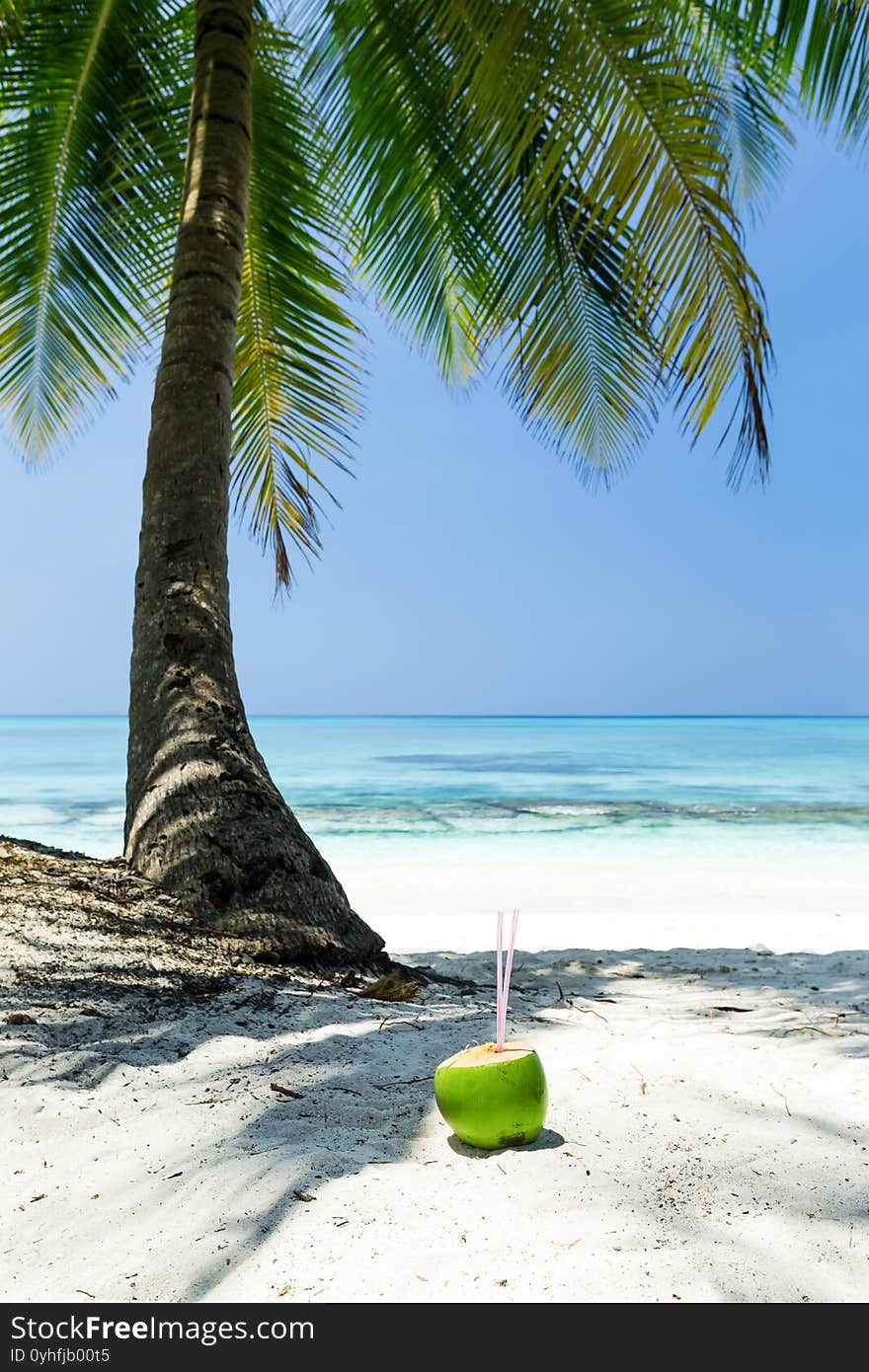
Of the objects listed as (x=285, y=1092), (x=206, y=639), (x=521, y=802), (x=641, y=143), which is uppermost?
(x=641, y=143)

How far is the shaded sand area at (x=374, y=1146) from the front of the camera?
1349 millimetres

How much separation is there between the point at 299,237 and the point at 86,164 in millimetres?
1386

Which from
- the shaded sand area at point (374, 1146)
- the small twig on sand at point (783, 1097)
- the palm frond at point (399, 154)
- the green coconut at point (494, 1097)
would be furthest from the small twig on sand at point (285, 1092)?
the palm frond at point (399, 154)

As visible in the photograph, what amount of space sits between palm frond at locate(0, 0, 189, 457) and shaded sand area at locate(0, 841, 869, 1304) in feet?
14.7

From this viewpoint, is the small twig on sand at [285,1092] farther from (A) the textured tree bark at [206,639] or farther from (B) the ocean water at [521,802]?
(B) the ocean water at [521,802]

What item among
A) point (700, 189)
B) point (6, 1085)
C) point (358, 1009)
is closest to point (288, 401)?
point (700, 189)

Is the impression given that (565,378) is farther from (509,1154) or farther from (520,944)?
(509,1154)

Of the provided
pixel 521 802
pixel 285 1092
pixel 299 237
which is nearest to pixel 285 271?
pixel 299 237

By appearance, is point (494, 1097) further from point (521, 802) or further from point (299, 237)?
point (521, 802)

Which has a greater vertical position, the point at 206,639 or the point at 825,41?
the point at 825,41

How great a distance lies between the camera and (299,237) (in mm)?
5844

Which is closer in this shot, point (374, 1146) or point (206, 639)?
point (374, 1146)

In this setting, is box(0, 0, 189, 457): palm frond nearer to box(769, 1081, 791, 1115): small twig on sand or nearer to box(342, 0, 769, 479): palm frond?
box(342, 0, 769, 479): palm frond
